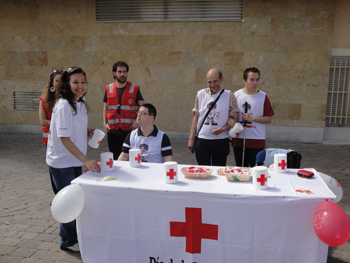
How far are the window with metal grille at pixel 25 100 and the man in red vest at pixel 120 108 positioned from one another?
587 centimetres

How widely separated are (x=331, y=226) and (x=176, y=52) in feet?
24.2

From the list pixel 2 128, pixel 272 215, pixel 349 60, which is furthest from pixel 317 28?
pixel 2 128

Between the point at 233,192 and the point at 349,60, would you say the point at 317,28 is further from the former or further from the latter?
the point at 233,192

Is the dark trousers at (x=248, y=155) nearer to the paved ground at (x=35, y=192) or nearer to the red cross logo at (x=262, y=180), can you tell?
the paved ground at (x=35, y=192)

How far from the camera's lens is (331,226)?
2.12 m

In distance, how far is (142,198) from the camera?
2566 mm

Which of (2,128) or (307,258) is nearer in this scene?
(307,258)

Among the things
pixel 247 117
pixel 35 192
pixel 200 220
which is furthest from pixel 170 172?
pixel 35 192

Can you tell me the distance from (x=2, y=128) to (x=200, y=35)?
21.9 feet

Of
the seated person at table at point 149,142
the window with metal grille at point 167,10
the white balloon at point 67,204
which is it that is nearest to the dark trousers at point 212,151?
→ the seated person at table at point 149,142

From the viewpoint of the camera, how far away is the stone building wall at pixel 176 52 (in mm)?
8383

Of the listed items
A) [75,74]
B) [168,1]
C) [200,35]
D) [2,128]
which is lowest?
[2,128]

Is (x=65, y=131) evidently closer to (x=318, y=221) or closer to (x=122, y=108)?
(x=122, y=108)

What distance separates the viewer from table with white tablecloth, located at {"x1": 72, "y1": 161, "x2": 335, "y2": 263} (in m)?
2.37
